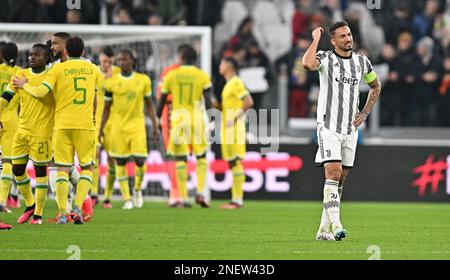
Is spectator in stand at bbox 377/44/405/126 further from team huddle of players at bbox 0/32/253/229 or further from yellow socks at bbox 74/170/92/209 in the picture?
yellow socks at bbox 74/170/92/209

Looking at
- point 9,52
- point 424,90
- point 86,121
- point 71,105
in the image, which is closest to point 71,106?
point 71,105

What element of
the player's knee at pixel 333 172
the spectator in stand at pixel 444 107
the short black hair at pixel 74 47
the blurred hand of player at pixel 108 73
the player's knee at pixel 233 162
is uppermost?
the short black hair at pixel 74 47

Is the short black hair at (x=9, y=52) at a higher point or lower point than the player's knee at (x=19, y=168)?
higher

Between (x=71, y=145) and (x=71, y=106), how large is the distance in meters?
0.44

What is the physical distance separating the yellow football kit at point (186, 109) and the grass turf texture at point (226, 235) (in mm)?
996

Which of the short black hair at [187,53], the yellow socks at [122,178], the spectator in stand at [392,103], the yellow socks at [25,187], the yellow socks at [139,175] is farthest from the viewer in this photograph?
the spectator in stand at [392,103]

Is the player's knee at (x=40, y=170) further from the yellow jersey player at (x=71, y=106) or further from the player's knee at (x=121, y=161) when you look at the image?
the player's knee at (x=121, y=161)

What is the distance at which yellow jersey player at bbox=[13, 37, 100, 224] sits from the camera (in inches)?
469

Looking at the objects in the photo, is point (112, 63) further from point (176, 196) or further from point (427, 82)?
point (427, 82)

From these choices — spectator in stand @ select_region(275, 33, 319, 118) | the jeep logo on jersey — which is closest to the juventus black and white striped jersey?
the jeep logo on jersey

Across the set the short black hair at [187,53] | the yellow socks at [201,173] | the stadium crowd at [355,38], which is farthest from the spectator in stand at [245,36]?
the yellow socks at [201,173]

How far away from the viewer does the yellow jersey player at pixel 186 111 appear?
16375 mm

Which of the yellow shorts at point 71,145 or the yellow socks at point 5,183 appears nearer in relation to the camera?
the yellow shorts at point 71,145

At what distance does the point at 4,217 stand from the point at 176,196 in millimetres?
4453
